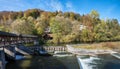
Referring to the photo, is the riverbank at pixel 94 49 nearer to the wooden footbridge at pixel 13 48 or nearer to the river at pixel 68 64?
the wooden footbridge at pixel 13 48

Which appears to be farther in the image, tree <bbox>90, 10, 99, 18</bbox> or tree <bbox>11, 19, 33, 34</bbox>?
tree <bbox>90, 10, 99, 18</bbox>

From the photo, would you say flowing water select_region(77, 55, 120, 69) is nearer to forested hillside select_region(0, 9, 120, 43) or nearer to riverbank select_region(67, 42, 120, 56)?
riverbank select_region(67, 42, 120, 56)

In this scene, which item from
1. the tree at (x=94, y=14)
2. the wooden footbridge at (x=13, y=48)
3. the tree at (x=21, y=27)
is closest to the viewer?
the wooden footbridge at (x=13, y=48)

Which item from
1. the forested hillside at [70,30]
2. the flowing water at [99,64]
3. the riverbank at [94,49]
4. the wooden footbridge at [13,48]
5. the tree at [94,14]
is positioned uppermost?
the tree at [94,14]

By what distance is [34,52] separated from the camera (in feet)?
166

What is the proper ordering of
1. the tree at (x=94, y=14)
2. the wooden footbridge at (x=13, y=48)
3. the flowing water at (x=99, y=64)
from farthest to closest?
the tree at (x=94, y=14), the flowing water at (x=99, y=64), the wooden footbridge at (x=13, y=48)

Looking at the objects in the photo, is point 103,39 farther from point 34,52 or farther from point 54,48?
point 34,52

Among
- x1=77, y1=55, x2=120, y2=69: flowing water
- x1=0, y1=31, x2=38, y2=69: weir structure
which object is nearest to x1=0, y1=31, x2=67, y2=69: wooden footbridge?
x1=0, y1=31, x2=38, y2=69: weir structure

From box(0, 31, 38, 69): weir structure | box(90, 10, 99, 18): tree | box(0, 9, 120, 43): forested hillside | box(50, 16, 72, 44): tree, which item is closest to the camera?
box(0, 31, 38, 69): weir structure

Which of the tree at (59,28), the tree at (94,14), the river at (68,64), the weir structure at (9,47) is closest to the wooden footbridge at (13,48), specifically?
the weir structure at (9,47)

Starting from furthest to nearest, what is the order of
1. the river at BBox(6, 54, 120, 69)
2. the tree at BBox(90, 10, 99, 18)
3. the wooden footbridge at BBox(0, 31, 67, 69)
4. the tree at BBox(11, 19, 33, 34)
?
the tree at BBox(90, 10, 99, 18), the tree at BBox(11, 19, 33, 34), the river at BBox(6, 54, 120, 69), the wooden footbridge at BBox(0, 31, 67, 69)

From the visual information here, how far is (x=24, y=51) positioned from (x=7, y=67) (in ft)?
53.3

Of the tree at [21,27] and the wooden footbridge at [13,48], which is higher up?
the tree at [21,27]

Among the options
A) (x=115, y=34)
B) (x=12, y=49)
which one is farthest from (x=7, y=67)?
(x=115, y=34)
